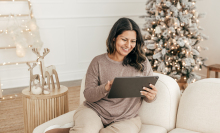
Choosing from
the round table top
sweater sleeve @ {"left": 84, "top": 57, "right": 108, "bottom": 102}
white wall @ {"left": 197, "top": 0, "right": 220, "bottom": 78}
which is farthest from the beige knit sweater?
white wall @ {"left": 197, "top": 0, "right": 220, "bottom": 78}

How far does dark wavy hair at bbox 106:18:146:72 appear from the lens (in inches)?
66.7

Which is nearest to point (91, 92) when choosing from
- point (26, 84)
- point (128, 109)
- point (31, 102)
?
point (128, 109)

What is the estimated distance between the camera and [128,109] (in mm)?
1690

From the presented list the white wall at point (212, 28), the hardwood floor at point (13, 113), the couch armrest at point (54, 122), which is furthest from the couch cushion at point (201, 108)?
the white wall at point (212, 28)

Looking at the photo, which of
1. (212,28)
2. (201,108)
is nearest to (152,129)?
(201,108)

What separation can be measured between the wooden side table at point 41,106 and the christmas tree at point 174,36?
1.82m

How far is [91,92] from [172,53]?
2299 mm

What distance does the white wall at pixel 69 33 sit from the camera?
4.10m

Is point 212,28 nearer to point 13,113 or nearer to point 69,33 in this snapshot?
point 69,33

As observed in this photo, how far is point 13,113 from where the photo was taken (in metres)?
3.07

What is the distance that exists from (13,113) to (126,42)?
1996 millimetres

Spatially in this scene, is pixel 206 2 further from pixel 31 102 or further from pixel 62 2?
pixel 31 102

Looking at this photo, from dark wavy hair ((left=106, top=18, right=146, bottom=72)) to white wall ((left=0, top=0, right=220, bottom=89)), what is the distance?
2693mm

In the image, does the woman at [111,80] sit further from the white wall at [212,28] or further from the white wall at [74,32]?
the white wall at [212,28]
